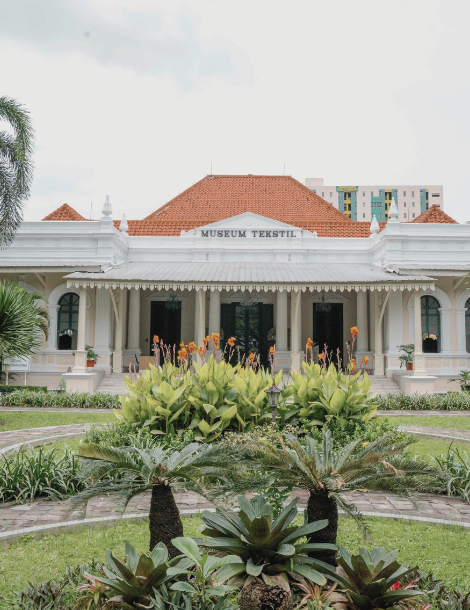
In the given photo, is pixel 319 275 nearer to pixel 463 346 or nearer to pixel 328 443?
pixel 463 346

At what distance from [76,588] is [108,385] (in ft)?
41.7

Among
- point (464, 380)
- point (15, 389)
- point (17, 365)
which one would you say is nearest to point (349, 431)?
point (464, 380)

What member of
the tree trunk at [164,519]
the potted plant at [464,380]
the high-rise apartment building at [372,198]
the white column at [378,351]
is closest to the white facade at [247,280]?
the white column at [378,351]

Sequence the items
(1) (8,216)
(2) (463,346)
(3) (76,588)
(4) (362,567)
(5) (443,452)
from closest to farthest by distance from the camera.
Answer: (4) (362,567)
(3) (76,588)
(5) (443,452)
(1) (8,216)
(2) (463,346)

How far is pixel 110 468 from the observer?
3.35 m

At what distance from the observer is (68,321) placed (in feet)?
59.2

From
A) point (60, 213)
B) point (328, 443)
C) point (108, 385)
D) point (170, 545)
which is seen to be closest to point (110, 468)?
point (170, 545)

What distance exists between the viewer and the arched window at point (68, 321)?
58.7 ft

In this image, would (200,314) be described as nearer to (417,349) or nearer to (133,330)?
(133,330)

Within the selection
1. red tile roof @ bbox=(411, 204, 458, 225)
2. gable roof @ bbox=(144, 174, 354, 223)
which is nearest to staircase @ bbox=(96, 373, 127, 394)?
gable roof @ bbox=(144, 174, 354, 223)

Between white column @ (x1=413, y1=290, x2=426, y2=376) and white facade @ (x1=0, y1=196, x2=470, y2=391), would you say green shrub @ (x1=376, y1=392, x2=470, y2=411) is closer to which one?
white facade @ (x1=0, y1=196, x2=470, y2=391)

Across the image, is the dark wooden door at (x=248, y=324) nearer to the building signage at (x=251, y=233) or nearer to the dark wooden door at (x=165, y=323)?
the dark wooden door at (x=165, y=323)

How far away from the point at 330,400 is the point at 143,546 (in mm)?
3222

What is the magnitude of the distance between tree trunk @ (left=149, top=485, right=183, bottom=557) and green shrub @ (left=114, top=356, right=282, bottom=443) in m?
2.90
